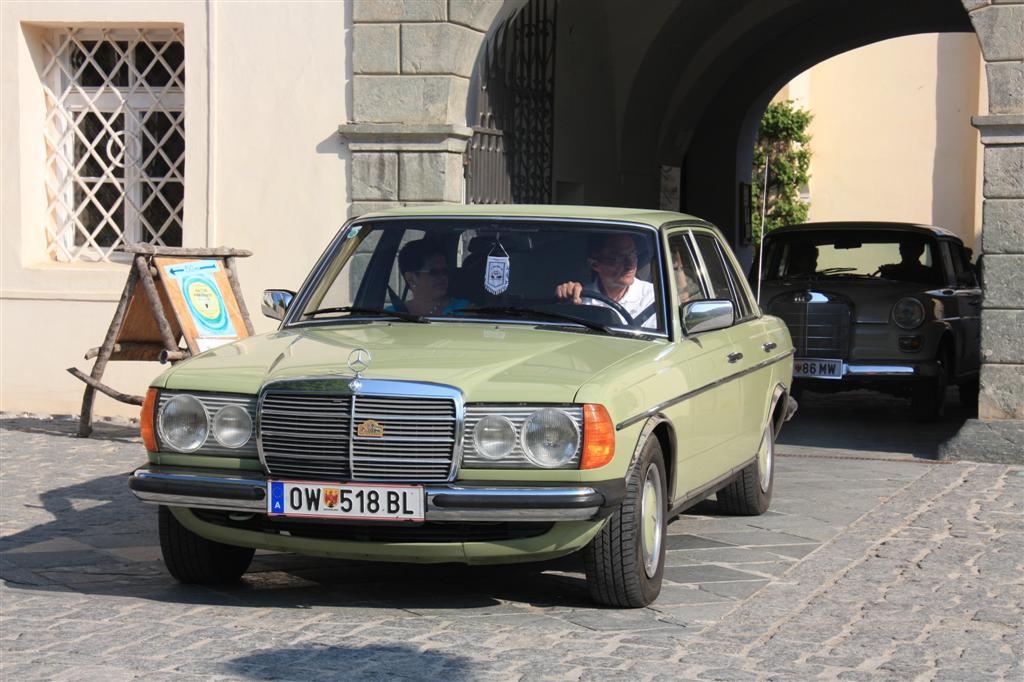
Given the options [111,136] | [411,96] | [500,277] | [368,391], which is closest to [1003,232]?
[411,96]

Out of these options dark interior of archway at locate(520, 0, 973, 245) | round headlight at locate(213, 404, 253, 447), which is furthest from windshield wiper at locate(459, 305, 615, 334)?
dark interior of archway at locate(520, 0, 973, 245)

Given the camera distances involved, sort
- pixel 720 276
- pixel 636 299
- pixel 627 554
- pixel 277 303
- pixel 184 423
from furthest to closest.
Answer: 1. pixel 720 276
2. pixel 277 303
3. pixel 636 299
4. pixel 184 423
5. pixel 627 554

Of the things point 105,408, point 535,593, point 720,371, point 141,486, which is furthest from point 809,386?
point 141,486

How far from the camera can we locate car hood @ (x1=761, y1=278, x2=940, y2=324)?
524 inches

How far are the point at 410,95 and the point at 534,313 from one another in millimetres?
5582

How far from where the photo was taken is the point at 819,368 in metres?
13.4

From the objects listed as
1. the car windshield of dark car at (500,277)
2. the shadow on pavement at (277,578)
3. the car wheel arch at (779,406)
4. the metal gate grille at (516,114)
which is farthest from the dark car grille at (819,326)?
the shadow on pavement at (277,578)

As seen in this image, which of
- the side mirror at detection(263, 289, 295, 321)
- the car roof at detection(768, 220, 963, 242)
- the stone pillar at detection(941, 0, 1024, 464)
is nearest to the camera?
the side mirror at detection(263, 289, 295, 321)

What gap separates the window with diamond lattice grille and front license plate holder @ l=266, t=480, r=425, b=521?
7502 mm

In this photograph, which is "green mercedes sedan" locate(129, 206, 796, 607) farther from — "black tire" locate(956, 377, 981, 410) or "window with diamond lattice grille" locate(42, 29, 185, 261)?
"black tire" locate(956, 377, 981, 410)

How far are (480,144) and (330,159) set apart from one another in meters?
1.27

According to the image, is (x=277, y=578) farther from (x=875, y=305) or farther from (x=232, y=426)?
(x=875, y=305)

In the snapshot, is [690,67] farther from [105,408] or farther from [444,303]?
[444,303]

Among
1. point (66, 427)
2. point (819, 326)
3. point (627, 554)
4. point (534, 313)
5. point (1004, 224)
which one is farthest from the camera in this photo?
point (819, 326)
